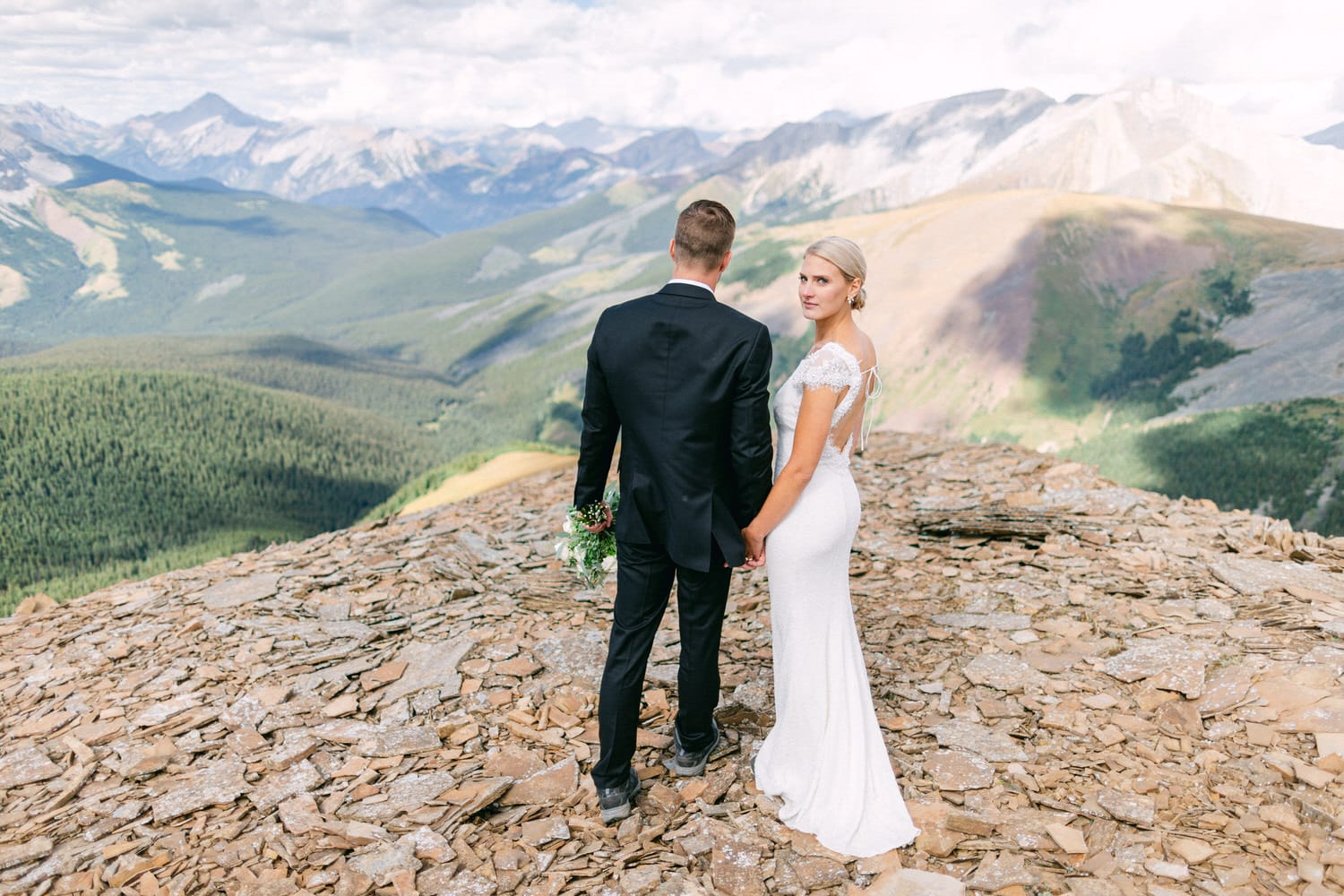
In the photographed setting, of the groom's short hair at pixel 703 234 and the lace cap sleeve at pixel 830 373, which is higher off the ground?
the groom's short hair at pixel 703 234

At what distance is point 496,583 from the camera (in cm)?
1093

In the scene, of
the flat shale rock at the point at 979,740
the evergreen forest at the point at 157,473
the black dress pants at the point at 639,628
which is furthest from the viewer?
the evergreen forest at the point at 157,473

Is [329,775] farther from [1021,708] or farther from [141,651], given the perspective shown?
[1021,708]

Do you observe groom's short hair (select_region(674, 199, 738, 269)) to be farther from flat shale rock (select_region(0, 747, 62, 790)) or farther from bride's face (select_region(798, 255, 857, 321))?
flat shale rock (select_region(0, 747, 62, 790))

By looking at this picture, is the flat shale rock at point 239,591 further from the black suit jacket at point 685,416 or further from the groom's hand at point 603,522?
the black suit jacket at point 685,416

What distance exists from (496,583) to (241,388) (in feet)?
491

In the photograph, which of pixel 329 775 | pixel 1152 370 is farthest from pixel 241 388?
pixel 1152 370

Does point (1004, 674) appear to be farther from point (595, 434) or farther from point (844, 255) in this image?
point (595, 434)

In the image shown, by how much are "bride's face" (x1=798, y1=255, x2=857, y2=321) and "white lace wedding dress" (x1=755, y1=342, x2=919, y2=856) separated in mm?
249

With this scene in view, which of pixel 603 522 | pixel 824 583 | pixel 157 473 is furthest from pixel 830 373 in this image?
pixel 157 473

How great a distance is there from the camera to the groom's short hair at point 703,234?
15.6ft

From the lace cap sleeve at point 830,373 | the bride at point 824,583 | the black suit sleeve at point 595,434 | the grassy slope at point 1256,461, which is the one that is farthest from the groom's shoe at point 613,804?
the grassy slope at point 1256,461

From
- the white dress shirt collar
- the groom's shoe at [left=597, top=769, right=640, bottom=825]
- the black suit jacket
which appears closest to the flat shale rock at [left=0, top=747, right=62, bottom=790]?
the groom's shoe at [left=597, top=769, right=640, bottom=825]

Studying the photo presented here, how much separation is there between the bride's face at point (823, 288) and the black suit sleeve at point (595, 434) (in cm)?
142
